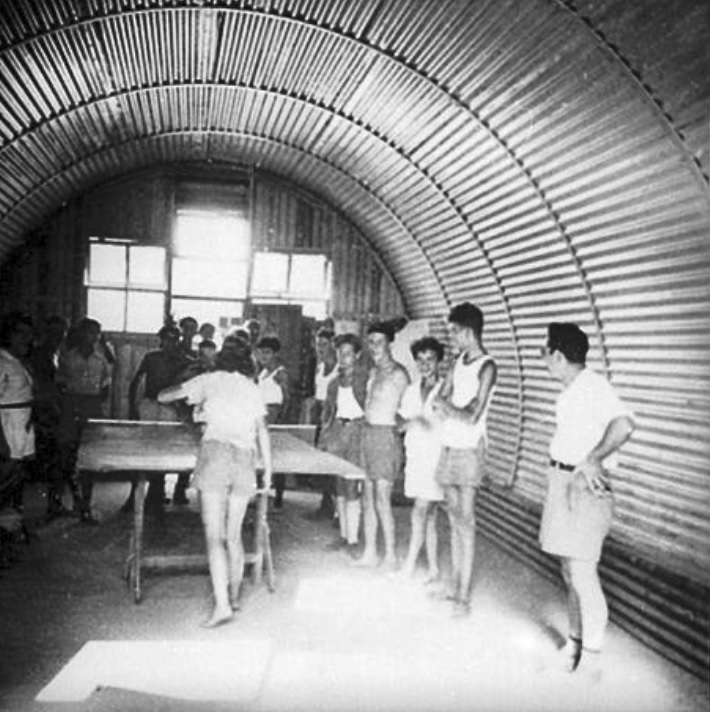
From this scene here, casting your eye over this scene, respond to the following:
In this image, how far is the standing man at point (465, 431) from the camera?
5.96 metres

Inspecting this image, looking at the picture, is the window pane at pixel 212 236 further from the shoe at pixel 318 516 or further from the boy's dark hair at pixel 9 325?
the boy's dark hair at pixel 9 325

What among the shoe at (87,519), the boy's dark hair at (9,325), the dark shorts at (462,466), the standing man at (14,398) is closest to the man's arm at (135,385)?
the shoe at (87,519)

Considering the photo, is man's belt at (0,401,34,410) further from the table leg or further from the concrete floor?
the table leg

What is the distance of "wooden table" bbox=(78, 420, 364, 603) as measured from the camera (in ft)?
19.9

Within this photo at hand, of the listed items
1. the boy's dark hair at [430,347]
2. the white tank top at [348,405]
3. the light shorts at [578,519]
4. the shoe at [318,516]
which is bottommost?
the shoe at [318,516]

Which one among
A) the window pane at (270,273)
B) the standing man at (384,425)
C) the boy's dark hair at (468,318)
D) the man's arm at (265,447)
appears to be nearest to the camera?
the man's arm at (265,447)

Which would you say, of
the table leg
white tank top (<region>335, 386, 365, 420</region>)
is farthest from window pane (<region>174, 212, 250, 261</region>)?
the table leg

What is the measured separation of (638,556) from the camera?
238 inches

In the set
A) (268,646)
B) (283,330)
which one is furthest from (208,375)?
(283,330)

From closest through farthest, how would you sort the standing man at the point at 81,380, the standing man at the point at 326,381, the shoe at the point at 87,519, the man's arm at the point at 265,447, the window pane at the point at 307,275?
1. the man's arm at the point at 265,447
2. the shoe at the point at 87,519
3. the standing man at the point at 81,380
4. the standing man at the point at 326,381
5. the window pane at the point at 307,275

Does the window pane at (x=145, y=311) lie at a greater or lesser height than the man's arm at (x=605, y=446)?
greater

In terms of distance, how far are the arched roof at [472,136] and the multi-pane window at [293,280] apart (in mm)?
1294

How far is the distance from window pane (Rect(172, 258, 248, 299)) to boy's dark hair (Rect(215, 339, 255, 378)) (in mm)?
7596

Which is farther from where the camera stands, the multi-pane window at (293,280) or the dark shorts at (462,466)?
the multi-pane window at (293,280)
